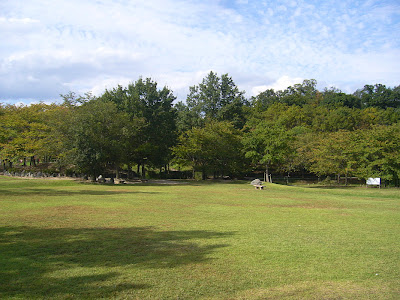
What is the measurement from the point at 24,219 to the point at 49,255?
5033 millimetres

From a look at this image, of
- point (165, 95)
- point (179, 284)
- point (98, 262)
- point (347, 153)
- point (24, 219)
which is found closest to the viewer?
point (179, 284)

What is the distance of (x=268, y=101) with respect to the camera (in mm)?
93125

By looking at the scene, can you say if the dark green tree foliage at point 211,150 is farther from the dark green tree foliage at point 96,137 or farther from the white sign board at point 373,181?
the white sign board at point 373,181

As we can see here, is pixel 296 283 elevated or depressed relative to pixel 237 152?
depressed

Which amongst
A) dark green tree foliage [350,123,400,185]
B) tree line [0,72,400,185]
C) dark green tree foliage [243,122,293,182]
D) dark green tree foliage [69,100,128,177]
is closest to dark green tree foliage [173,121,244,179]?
tree line [0,72,400,185]

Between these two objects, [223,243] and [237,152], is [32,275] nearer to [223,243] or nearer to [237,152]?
[223,243]

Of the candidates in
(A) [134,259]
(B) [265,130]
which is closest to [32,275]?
(A) [134,259]

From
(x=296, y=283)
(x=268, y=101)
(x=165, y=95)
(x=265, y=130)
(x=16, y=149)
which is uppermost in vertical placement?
(x=268, y=101)

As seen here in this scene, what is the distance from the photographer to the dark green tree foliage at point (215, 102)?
6278 cm

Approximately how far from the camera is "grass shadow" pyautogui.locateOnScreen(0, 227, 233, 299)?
604cm

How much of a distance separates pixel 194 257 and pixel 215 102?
6088 centimetres

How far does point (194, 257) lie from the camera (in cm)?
807

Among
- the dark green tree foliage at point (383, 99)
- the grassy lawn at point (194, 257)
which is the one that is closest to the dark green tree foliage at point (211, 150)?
the grassy lawn at point (194, 257)

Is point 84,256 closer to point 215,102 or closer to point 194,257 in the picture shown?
point 194,257
